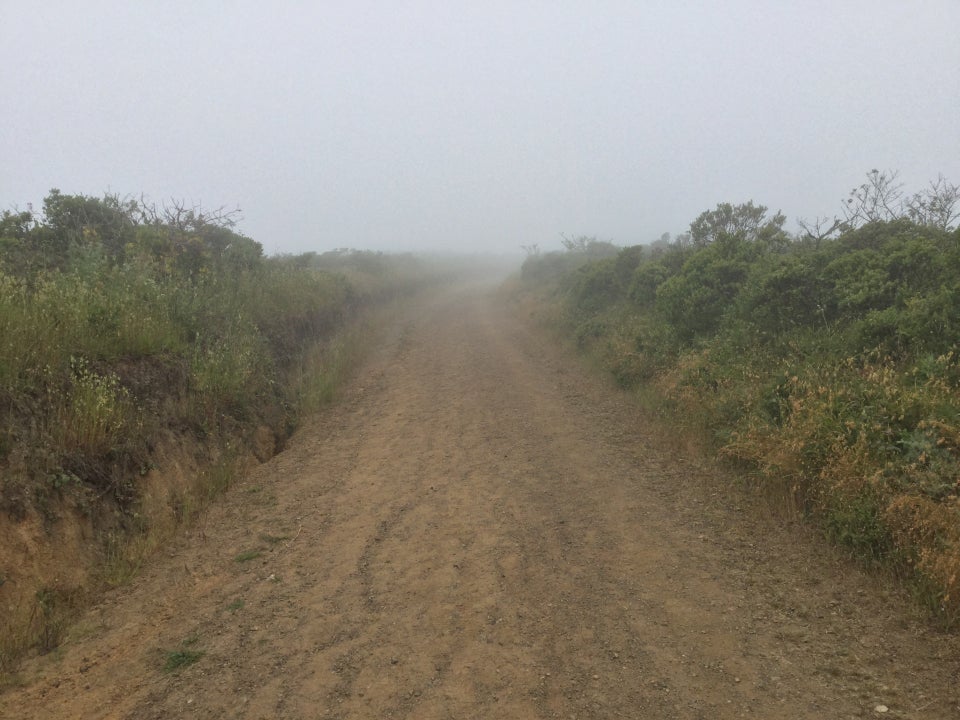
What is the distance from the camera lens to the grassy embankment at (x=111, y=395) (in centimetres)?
401

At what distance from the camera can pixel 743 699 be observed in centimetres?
287

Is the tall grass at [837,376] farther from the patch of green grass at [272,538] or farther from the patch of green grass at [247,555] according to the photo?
the patch of green grass at [247,555]

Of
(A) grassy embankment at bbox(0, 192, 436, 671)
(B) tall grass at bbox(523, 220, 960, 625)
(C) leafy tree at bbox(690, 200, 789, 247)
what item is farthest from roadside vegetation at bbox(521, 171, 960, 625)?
(A) grassy embankment at bbox(0, 192, 436, 671)

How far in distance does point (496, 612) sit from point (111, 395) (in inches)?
156

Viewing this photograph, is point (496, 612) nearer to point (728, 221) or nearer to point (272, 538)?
point (272, 538)

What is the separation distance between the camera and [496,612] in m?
3.64

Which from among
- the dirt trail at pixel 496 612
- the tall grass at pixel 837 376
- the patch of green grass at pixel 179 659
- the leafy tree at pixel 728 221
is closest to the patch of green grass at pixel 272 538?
the dirt trail at pixel 496 612

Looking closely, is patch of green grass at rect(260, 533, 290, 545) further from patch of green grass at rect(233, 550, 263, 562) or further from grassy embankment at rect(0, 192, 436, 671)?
grassy embankment at rect(0, 192, 436, 671)

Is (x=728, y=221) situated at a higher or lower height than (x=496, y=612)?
higher

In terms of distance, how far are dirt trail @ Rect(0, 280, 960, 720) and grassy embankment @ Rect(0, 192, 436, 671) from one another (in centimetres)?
36

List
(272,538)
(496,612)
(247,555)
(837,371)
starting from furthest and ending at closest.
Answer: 1. (837,371)
2. (272,538)
3. (247,555)
4. (496,612)

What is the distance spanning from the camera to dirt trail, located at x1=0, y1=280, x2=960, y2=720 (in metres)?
2.96

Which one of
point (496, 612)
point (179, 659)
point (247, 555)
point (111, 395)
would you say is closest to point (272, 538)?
point (247, 555)

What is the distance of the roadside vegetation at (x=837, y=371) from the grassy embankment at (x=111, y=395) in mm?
5381
